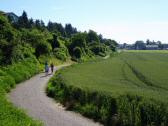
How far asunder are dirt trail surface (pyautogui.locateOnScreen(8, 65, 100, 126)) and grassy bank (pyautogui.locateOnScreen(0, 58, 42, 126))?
101cm

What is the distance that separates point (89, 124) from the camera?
814 inches

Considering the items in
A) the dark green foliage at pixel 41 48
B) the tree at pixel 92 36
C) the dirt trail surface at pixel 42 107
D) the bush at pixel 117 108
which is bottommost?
the dirt trail surface at pixel 42 107

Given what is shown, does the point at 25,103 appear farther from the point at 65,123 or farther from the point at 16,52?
the point at 16,52

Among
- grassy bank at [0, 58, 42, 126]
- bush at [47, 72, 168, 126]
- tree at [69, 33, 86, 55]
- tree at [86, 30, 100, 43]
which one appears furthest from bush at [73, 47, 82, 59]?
tree at [86, 30, 100, 43]

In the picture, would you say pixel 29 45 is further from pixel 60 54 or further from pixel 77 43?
pixel 77 43

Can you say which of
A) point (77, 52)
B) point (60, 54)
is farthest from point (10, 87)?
point (77, 52)

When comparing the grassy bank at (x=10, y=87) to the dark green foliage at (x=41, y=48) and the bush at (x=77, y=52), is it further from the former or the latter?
the bush at (x=77, y=52)

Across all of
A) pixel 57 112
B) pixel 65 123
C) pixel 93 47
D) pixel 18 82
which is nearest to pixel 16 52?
pixel 18 82

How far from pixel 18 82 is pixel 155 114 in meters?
21.2

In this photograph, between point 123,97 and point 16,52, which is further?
point 16,52

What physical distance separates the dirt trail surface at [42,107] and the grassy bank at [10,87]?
101 centimetres

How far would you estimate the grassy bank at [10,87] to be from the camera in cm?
1712

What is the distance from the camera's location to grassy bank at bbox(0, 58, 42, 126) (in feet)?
56.2

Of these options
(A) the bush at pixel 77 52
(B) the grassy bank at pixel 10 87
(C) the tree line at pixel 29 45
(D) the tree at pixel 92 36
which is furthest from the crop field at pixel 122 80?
(D) the tree at pixel 92 36
